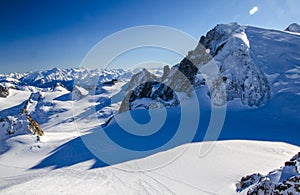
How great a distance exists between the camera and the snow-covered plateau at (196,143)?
9.11 meters

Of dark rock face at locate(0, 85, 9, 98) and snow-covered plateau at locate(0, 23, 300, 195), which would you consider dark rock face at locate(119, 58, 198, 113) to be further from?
dark rock face at locate(0, 85, 9, 98)

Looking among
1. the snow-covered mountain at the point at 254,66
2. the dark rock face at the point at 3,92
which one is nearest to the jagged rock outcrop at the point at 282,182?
the snow-covered mountain at the point at 254,66

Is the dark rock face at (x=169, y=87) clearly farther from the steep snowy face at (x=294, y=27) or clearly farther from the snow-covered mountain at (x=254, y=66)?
the steep snowy face at (x=294, y=27)

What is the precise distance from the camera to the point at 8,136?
17719mm

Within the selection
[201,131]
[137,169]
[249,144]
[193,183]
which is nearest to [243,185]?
[193,183]

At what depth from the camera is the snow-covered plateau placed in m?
9.11

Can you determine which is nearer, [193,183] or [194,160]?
[193,183]

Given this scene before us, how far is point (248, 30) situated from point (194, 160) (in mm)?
32118

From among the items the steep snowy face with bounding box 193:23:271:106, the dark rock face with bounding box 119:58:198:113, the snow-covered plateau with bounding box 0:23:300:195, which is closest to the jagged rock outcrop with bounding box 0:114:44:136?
the snow-covered plateau with bounding box 0:23:300:195

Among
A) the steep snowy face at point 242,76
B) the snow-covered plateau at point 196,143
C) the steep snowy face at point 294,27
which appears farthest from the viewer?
the steep snowy face at point 294,27

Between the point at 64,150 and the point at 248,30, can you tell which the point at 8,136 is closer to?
the point at 64,150

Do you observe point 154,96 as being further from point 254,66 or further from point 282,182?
point 282,182

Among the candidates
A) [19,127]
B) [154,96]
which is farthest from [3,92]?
[19,127]

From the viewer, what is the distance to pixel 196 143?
1377cm
